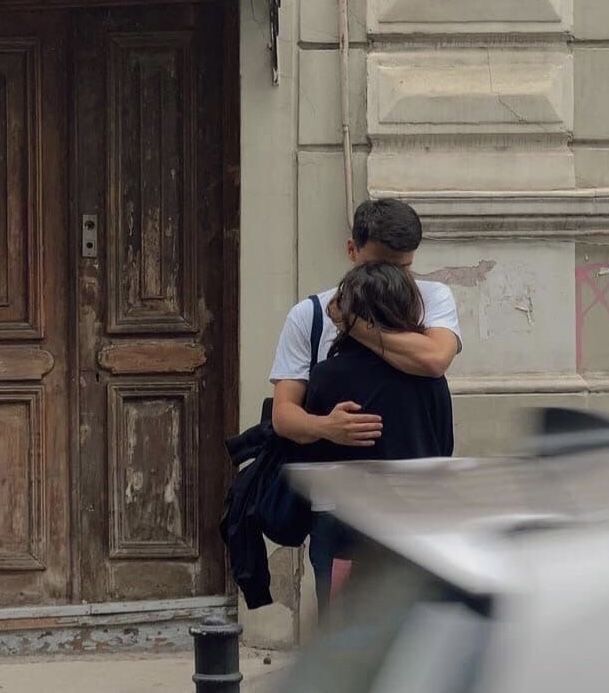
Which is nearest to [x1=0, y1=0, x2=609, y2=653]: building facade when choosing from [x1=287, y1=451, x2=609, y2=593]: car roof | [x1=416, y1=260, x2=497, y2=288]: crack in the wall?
[x1=416, y1=260, x2=497, y2=288]: crack in the wall

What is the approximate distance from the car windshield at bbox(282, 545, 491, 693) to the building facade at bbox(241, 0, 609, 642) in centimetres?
367

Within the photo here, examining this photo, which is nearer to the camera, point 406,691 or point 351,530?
point 406,691

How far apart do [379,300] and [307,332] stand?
1.01 ft

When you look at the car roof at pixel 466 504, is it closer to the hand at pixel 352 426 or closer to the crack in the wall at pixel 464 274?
the hand at pixel 352 426

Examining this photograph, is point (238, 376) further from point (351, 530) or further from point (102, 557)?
point (351, 530)

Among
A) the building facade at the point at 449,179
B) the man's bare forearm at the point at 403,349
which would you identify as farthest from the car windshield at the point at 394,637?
the building facade at the point at 449,179

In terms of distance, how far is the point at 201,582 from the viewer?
653cm

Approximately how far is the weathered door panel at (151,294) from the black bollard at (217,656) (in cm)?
178

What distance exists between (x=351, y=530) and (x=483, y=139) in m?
4.12

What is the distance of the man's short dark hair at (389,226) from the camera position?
14.3 ft

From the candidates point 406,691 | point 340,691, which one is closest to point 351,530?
point 340,691

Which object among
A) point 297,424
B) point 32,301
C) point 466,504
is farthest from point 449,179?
point 466,504

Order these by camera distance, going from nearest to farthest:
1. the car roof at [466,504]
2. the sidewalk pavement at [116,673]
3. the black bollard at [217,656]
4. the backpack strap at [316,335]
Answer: the car roof at [466,504] < the backpack strap at [316,335] < the black bollard at [217,656] < the sidewalk pavement at [116,673]

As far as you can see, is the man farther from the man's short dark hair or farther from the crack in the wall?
the crack in the wall
